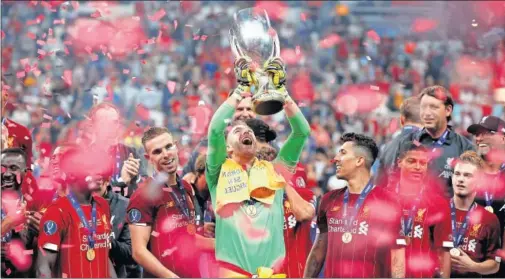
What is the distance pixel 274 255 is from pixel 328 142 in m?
7.40

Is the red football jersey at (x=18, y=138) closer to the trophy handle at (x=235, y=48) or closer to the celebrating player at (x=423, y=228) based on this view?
the trophy handle at (x=235, y=48)

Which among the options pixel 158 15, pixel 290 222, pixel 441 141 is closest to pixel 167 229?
pixel 290 222

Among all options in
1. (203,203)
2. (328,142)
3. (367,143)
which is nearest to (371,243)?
(367,143)

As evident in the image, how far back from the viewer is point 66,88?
17047 millimetres

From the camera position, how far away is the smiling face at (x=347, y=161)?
9188mm

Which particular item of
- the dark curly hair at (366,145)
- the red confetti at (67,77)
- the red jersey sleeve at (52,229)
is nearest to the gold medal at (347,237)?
the dark curly hair at (366,145)

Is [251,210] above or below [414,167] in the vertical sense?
below

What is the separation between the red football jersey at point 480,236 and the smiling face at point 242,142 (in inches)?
70.6

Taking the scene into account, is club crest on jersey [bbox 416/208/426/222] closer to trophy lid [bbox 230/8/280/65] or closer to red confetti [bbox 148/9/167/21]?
trophy lid [bbox 230/8/280/65]

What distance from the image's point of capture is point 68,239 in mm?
9117

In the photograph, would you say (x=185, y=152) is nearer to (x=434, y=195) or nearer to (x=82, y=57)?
(x=434, y=195)

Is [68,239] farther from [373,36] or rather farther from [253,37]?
[373,36]

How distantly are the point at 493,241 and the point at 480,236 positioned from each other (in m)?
0.11

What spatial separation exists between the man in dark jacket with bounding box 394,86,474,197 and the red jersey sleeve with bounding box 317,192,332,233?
1239mm
